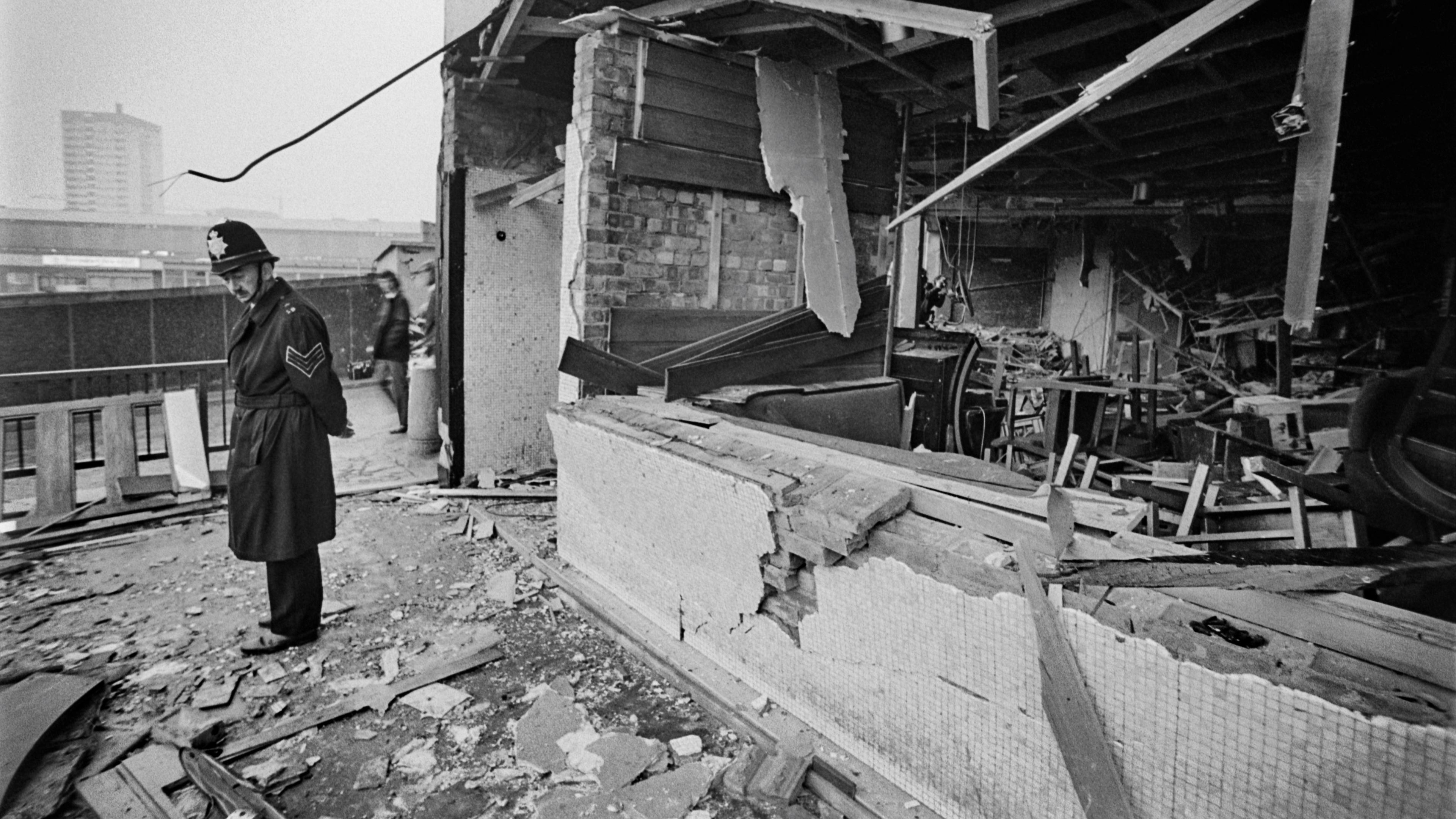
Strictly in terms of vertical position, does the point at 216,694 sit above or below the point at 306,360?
below

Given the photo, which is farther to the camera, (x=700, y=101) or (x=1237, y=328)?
(x=1237, y=328)

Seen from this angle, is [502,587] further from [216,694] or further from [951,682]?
[951,682]

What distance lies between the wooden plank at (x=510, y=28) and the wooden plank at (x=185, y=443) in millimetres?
3625

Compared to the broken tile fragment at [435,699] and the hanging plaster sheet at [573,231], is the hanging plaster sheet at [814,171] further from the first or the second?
the broken tile fragment at [435,699]

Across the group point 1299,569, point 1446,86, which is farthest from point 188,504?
point 1446,86

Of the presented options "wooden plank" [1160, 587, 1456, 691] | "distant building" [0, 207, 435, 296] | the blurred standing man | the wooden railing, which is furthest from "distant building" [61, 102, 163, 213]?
"distant building" [0, 207, 435, 296]

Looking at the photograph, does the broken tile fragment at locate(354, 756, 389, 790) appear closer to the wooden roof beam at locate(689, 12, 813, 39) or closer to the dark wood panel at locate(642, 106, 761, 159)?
the dark wood panel at locate(642, 106, 761, 159)

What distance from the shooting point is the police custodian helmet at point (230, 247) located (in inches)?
127

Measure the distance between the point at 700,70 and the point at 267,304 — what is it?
270 cm

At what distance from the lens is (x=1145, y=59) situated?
7.28 ft

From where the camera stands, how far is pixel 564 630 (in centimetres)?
358

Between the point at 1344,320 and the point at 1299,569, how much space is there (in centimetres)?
778

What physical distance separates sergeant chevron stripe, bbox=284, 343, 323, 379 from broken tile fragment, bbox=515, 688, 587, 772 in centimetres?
182

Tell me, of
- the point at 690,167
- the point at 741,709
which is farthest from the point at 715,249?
the point at 741,709
